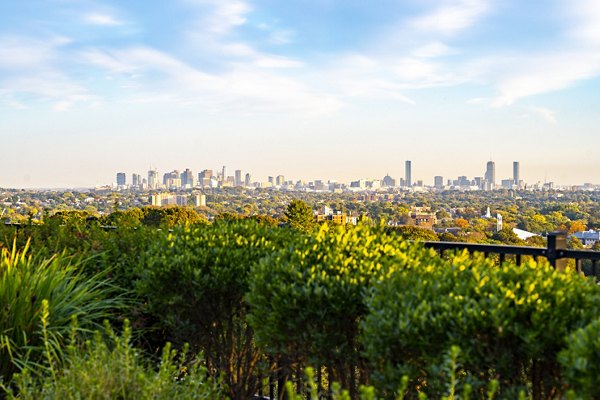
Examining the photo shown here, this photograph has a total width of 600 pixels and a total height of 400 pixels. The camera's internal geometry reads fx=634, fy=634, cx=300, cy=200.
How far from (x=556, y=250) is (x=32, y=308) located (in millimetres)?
4460

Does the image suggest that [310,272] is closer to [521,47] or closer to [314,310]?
[314,310]

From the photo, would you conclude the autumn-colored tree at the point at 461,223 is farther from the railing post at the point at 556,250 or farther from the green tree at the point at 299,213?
the railing post at the point at 556,250

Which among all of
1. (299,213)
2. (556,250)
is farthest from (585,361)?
(299,213)

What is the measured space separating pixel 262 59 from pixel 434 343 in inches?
1670

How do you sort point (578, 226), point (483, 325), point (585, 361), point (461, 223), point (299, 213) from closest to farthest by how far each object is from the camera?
point (585, 361), point (483, 325), point (299, 213), point (578, 226), point (461, 223)

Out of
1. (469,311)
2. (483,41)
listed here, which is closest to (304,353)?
(469,311)

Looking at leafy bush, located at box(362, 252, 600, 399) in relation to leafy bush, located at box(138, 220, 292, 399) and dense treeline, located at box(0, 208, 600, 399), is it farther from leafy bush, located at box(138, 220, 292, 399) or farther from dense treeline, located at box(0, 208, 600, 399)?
leafy bush, located at box(138, 220, 292, 399)

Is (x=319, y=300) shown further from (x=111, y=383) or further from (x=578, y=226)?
(x=578, y=226)

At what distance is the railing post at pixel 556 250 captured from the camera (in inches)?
223

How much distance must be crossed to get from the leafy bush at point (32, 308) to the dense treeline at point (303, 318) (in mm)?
14

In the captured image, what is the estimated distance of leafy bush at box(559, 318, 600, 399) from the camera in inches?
109

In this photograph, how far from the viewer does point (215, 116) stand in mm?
60375

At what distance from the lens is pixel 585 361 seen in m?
2.76

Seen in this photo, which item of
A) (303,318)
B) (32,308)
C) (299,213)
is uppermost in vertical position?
(303,318)
